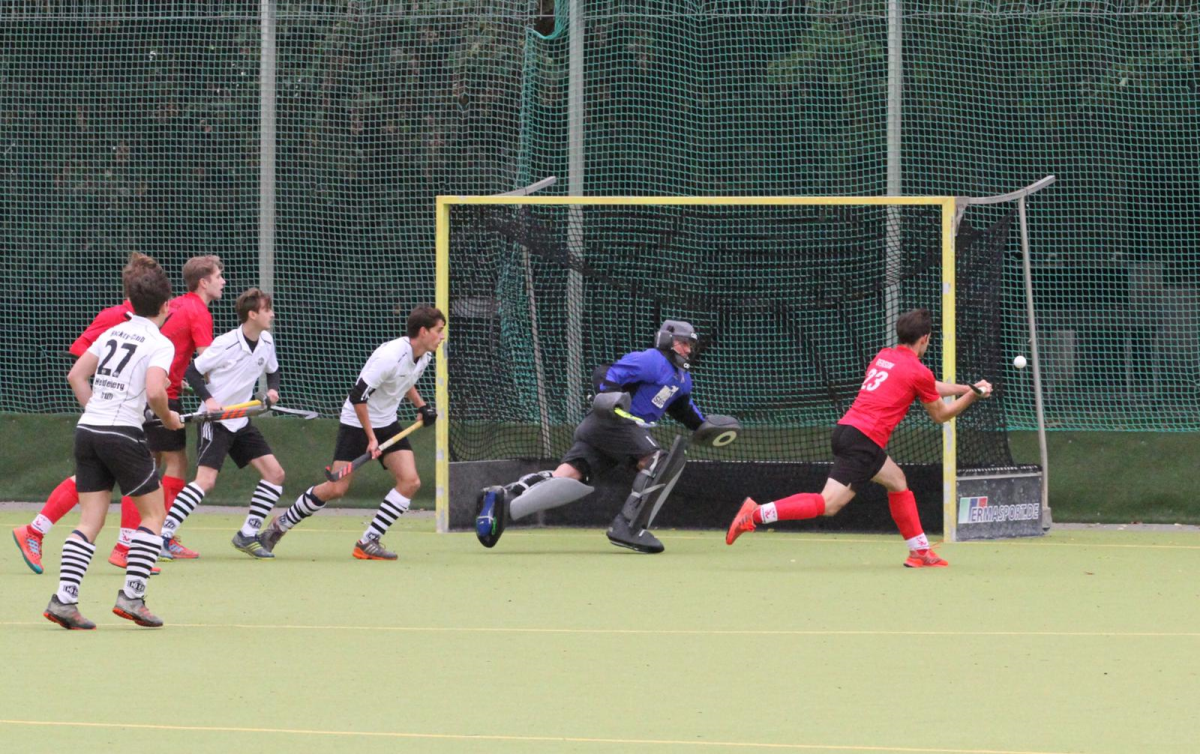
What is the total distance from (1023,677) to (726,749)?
5.44ft

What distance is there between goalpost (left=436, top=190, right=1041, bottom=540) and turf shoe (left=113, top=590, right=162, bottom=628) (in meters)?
4.82

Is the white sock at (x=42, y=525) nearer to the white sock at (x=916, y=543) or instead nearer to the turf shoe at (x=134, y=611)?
the turf shoe at (x=134, y=611)

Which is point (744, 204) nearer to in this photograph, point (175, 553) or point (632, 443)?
point (632, 443)

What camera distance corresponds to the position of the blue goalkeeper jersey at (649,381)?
10.7 m

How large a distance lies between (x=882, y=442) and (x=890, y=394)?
0.27 metres

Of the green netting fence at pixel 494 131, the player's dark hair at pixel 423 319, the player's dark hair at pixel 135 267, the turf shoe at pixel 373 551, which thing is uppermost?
the green netting fence at pixel 494 131

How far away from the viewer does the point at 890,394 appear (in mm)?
9812

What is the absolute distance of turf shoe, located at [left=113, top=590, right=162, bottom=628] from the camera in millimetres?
7141

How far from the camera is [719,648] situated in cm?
685

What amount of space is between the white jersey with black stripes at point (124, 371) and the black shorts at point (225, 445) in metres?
2.79

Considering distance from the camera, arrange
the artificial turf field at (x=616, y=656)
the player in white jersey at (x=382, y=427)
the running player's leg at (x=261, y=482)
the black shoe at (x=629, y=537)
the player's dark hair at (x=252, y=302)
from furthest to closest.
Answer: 1. the black shoe at (x=629, y=537)
2. the running player's leg at (x=261, y=482)
3. the player in white jersey at (x=382, y=427)
4. the player's dark hair at (x=252, y=302)
5. the artificial turf field at (x=616, y=656)

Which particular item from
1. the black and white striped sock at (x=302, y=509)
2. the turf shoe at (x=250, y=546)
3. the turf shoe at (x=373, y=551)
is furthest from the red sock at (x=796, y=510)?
the turf shoe at (x=250, y=546)

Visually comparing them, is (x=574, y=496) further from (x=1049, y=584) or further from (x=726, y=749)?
(x=726, y=749)

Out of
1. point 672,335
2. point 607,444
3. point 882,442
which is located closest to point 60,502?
point 607,444
